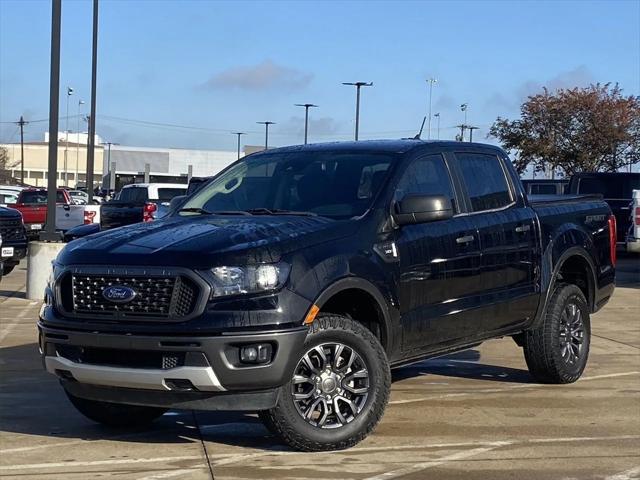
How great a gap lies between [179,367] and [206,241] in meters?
0.77

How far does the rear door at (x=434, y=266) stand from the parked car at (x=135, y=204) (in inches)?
550

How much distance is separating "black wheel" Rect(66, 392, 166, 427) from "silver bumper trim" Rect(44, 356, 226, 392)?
85 centimetres

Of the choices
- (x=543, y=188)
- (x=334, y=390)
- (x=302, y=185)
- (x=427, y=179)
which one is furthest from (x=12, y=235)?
(x=543, y=188)

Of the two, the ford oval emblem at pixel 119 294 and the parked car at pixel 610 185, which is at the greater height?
the parked car at pixel 610 185

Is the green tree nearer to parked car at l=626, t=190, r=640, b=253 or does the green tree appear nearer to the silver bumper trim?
parked car at l=626, t=190, r=640, b=253

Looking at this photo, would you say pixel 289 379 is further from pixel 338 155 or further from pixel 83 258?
pixel 338 155

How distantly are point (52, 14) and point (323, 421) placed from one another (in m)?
11.2

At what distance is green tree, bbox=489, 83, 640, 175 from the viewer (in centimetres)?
4253

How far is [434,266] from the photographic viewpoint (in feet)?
23.2

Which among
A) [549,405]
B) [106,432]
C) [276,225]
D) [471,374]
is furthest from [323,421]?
[471,374]

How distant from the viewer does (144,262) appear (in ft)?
19.7

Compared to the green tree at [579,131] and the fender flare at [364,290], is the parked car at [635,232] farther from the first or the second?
the green tree at [579,131]

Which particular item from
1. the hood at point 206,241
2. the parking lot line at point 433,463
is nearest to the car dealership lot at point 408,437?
the parking lot line at point 433,463

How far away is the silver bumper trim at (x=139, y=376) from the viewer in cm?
580
